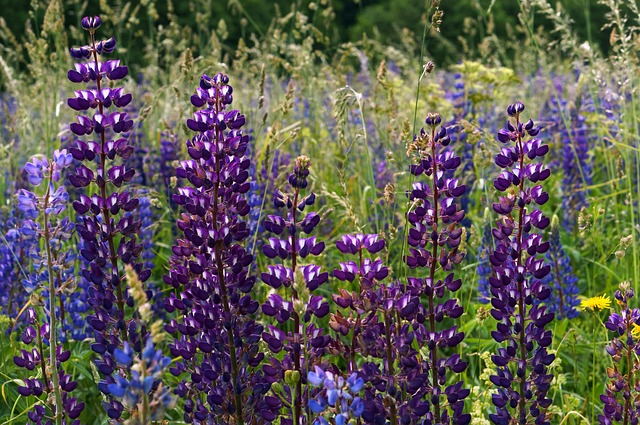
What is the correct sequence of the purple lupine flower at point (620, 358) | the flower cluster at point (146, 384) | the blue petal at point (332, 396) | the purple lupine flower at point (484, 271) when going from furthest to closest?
the purple lupine flower at point (484, 271) → the purple lupine flower at point (620, 358) → the blue petal at point (332, 396) → the flower cluster at point (146, 384)

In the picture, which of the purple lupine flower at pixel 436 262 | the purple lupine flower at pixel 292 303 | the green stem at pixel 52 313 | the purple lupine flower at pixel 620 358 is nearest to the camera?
the green stem at pixel 52 313

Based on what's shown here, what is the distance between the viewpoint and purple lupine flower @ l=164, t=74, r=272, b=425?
2090 millimetres

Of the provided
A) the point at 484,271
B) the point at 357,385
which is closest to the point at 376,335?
the point at 357,385

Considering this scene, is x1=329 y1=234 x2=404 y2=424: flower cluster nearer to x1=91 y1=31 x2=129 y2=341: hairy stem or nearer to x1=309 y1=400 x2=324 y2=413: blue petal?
x1=309 y1=400 x2=324 y2=413: blue petal

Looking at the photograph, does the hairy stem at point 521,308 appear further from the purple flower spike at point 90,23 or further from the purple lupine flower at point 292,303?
the purple flower spike at point 90,23

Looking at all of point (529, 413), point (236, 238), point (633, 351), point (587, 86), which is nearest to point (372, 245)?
point (236, 238)

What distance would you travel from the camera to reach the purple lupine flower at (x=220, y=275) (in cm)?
209

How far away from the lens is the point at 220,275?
209cm

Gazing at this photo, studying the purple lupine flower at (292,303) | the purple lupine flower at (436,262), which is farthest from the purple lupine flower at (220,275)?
the purple lupine flower at (436,262)

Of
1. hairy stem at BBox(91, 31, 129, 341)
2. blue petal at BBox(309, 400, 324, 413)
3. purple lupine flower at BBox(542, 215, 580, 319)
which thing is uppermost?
hairy stem at BBox(91, 31, 129, 341)

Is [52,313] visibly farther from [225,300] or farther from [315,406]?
[315,406]

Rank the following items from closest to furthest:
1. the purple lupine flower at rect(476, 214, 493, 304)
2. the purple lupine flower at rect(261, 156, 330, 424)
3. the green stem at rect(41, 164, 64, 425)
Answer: the green stem at rect(41, 164, 64, 425)
the purple lupine flower at rect(261, 156, 330, 424)
the purple lupine flower at rect(476, 214, 493, 304)

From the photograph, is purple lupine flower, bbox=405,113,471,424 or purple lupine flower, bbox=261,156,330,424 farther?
purple lupine flower, bbox=405,113,471,424

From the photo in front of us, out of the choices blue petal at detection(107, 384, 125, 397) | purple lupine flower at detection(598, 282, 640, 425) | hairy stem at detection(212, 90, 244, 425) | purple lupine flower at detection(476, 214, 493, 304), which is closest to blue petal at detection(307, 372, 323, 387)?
blue petal at detection(107, 384, 125, 397)
